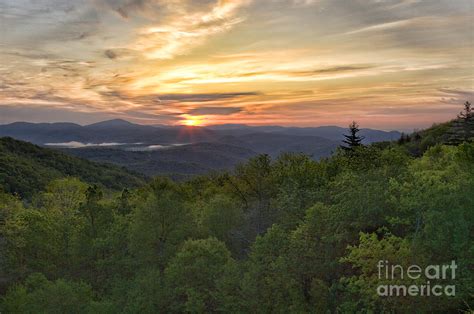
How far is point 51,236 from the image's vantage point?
49438 mm

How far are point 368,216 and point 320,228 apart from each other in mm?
4138

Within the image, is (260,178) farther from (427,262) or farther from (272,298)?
(427,262)

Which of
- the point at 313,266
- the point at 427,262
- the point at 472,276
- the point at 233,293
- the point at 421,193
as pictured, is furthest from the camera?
the point at 233,293

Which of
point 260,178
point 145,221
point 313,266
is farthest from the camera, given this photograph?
point 260,178

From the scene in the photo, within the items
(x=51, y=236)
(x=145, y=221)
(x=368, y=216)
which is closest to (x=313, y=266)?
(x=368, y=216)

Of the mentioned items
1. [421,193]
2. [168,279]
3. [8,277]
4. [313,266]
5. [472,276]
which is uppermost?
[421,193]

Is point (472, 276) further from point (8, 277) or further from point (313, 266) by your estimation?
point (8, 277)

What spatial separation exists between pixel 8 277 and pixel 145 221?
2217cm

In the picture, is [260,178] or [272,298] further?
[260,178]

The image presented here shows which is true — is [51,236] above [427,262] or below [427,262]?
below

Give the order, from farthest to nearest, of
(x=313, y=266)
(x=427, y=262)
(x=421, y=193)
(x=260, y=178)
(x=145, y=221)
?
(x=260, y=178) → (x=145, y=221) → (x=313, y=266) → (x=421, y=193) → (x=427, y=262)

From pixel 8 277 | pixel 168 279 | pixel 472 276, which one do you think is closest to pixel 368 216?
pixel 472 276

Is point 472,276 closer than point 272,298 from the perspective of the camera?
Yes

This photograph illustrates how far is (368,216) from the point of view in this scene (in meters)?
31.2
